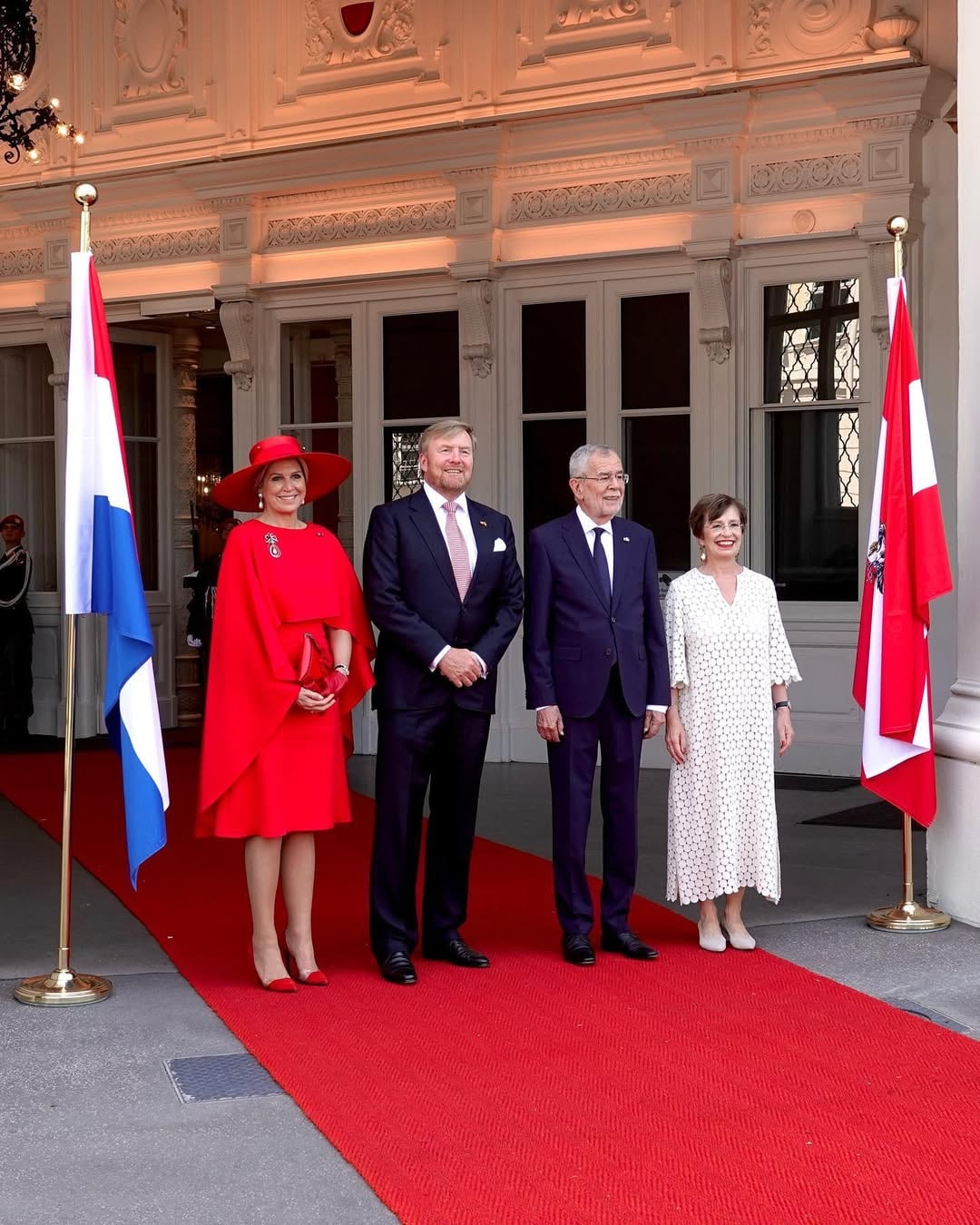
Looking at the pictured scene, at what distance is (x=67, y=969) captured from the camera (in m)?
4.91

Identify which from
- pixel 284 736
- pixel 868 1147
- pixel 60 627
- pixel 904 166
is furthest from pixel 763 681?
pixel 60 627

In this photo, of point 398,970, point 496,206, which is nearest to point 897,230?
point 398,970

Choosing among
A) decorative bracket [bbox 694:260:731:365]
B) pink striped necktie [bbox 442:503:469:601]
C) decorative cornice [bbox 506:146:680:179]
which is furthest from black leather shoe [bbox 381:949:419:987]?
decorative cornice [bbox 506:146:680:179]

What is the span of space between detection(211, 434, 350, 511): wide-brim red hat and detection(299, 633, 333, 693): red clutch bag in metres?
0.50

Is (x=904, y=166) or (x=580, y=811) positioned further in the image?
(x=904, y=166)

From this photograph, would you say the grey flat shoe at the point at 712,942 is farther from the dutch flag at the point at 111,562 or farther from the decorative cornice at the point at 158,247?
the decorative cornice at the point at 158,247

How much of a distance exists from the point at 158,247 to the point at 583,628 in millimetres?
6996

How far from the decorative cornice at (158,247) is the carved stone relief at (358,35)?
1.32m

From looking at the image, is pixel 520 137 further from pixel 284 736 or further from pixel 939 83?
pixel 284 736

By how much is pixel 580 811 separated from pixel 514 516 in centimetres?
497

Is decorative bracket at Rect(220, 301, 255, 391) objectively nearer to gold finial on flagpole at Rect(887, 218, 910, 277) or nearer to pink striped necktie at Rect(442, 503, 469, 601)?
gold finial on flagpole at Rect(887, 218, 910, 277)

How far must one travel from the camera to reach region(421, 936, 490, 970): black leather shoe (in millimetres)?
5141

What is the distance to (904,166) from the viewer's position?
29.0ft

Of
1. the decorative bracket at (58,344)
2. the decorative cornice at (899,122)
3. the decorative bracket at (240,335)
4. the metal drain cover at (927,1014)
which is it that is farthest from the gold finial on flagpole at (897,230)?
the decorative bracket at (58,344)
